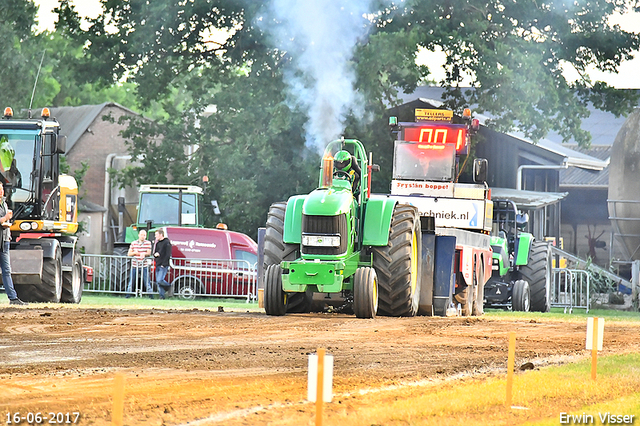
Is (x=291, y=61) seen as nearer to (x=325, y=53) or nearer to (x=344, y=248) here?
(x=325, y=53)

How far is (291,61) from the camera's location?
29969 mm

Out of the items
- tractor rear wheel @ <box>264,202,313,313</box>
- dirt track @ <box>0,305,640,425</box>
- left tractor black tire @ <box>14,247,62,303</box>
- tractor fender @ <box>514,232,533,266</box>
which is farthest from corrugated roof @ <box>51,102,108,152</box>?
dirt track @ <box>0,305,640,425</box>

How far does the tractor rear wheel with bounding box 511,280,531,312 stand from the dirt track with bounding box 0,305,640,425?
643 centimetres

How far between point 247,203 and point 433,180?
45.6ft

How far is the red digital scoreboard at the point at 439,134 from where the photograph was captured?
835 inches

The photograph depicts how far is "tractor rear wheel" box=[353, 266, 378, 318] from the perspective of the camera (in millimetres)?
15508

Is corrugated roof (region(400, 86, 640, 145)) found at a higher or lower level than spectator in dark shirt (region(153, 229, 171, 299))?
higher

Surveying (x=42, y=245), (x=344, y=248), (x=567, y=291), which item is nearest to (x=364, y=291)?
(x=344, y=248)

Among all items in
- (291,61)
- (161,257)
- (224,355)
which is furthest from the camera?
(291,61)

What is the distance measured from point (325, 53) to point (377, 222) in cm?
1111

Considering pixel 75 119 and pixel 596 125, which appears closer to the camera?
pixel 596 125

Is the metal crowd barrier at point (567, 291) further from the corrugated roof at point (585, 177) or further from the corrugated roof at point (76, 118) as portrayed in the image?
the corrugated roof at point (76, 118)

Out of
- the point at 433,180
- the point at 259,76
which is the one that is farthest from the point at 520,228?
the point at 259,76

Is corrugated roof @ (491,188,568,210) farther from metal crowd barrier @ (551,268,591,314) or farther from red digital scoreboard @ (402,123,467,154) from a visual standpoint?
red digital scoreboard @ (402,123,467,154)
